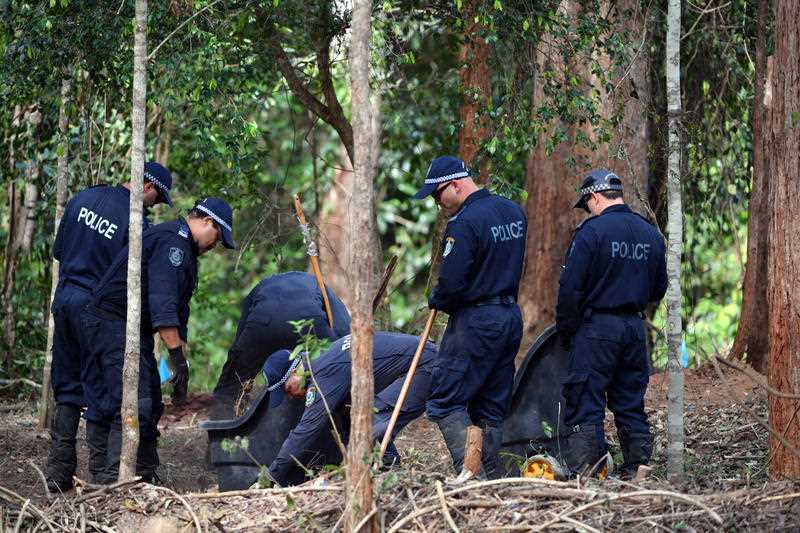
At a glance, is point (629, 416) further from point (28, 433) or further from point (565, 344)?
point (28, 433)

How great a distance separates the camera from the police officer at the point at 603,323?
6.40 m

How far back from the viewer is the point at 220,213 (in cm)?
669

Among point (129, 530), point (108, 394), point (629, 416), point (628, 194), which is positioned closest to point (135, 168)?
point (108, 394)

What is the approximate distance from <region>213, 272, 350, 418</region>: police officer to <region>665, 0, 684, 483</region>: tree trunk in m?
2.06

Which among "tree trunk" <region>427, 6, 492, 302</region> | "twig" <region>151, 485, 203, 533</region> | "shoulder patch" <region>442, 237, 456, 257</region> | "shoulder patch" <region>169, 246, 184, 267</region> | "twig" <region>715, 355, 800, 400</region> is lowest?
"twig" <region>151, 485, 203, 533</region>

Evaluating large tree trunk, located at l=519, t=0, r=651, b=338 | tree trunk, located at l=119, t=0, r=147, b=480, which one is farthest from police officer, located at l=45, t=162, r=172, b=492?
large tree trunk, located at l=519, t=0, r=651, b=338

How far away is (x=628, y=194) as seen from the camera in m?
9.38

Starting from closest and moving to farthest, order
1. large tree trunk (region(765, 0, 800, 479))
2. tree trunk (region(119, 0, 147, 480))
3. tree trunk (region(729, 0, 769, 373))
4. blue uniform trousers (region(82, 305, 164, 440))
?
large tree trunk (region(765, 0, 800, 479)), tree trunk (region(119, 0, 147, 480)), blue uniform trousers (region(82, 305, 164, 440)), tree trunk (region(729, 0, 769, 373))

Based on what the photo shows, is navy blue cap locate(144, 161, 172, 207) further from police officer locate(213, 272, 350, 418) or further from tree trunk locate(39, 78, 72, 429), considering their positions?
tree trunk locate(39, 78, 72, 429)

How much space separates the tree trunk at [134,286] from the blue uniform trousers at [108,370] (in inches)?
19.8

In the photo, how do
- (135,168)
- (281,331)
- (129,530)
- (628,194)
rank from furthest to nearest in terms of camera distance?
1. (628,194)
2. (281,331)
3. (135,168)
4. (129,530)

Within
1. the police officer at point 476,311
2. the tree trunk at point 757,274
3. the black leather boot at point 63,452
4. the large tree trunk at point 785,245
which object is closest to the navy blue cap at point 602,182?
the police officer at point 476,311

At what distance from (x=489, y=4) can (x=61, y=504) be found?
13.0ft

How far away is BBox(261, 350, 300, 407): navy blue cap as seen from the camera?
6.54m
